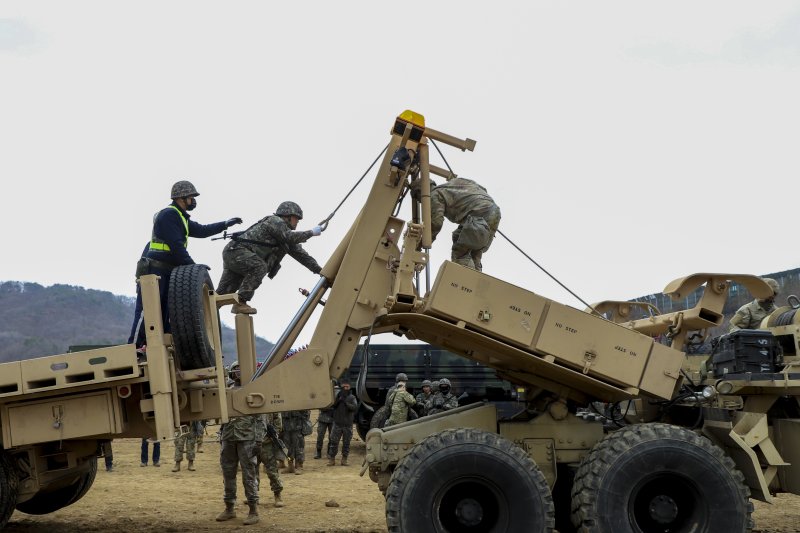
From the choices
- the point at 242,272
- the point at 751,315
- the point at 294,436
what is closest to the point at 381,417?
the point at 294,436

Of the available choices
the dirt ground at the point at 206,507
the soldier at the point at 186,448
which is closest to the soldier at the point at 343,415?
the dirt ground at the point at 206,507

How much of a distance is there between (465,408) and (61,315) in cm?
8913

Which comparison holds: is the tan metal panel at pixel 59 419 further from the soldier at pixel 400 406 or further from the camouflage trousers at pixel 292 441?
the camouflage trousers at pixel 292 441

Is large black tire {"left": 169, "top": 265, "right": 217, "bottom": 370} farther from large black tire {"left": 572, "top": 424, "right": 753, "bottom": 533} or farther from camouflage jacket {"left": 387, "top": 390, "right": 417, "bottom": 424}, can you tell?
camouflage jacket {"left": 387, "top": 390, "right": 417, "bottom": 424}

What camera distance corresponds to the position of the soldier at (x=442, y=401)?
51.1ft

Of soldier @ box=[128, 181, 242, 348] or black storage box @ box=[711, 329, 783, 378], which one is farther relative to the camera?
soldier @ box=[128, 181, 242, 348]

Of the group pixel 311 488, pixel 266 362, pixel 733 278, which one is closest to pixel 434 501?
pixel 266 362

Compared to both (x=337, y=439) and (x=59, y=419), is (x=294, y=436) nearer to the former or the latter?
(x=337, y=439)

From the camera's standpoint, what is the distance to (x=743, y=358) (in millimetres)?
7664

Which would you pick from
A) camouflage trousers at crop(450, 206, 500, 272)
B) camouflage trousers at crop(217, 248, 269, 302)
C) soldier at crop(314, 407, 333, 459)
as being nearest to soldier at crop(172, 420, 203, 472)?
soldier at crop(314, 407, 333, 459)

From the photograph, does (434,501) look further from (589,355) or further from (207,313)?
(207,313)

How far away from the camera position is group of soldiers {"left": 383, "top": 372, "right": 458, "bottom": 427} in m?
14.9

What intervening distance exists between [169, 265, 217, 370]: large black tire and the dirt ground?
259 centimetres

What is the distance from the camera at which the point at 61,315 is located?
89.7 meters
